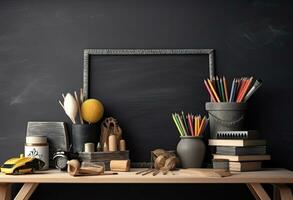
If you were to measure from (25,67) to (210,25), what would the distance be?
0.97 meters

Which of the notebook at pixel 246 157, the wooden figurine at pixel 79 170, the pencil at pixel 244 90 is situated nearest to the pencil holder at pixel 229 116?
the pencil at pixel 244 90

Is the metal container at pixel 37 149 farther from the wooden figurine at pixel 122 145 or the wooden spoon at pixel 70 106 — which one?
the wooden figurine at pixel 122 145

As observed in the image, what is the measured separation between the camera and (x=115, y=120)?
77.8 inches

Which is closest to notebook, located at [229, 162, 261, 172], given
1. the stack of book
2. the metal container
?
the stack of book

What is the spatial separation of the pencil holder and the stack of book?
59 millimetres

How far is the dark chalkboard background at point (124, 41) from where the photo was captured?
2.03 metres

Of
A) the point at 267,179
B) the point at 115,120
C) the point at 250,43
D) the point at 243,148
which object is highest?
the point at 250,43

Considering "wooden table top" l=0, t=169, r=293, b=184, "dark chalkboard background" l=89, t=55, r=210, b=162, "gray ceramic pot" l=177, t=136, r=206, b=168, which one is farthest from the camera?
"dark chalkboard background" l=89, t=55, r=210, b=162

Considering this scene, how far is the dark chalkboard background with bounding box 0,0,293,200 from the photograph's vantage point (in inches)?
79.9

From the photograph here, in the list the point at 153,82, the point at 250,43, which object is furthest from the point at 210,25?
the point at 153,82

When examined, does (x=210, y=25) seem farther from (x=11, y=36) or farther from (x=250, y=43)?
(x=11, y=36)

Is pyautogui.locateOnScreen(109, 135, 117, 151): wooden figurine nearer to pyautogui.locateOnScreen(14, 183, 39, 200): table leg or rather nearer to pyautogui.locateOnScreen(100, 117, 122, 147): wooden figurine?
pyautogui.locateOnScreen(100, 117, 122, 147): wooden figurine

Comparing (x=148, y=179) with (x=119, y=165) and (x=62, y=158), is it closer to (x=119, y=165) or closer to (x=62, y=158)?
(x=119, y=165)

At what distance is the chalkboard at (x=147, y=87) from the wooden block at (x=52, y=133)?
23 cm
